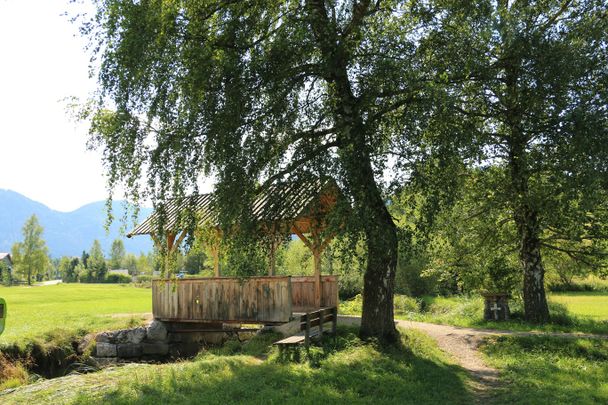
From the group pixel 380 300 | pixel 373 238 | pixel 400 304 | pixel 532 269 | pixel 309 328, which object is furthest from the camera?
pixel 400 304

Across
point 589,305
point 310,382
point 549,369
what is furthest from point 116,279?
point 549,369

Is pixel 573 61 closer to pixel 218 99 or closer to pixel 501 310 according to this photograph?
pixel 218 99

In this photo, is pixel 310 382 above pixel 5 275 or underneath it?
underneath

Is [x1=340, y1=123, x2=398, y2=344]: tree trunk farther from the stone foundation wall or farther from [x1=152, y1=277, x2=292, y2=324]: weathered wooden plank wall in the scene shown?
the stone foundation wall

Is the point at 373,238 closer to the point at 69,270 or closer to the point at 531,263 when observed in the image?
the point at 531,263

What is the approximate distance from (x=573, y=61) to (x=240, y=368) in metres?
9.80

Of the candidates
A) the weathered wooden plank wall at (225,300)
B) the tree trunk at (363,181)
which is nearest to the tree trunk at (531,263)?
the tree trunk at (363,181)

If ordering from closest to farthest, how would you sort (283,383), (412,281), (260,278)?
1. (283,383)
2. (260,278)
3. (412,281)

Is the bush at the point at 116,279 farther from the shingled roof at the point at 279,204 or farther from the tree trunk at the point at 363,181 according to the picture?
the tree trunk at the point at 363,181

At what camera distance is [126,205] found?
40.1 feet

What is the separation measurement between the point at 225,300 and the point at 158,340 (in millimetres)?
3305

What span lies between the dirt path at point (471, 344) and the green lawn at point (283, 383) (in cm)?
36

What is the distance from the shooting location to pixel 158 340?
18.7 meters

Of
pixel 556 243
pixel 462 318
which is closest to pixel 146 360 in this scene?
pixel 462 318
